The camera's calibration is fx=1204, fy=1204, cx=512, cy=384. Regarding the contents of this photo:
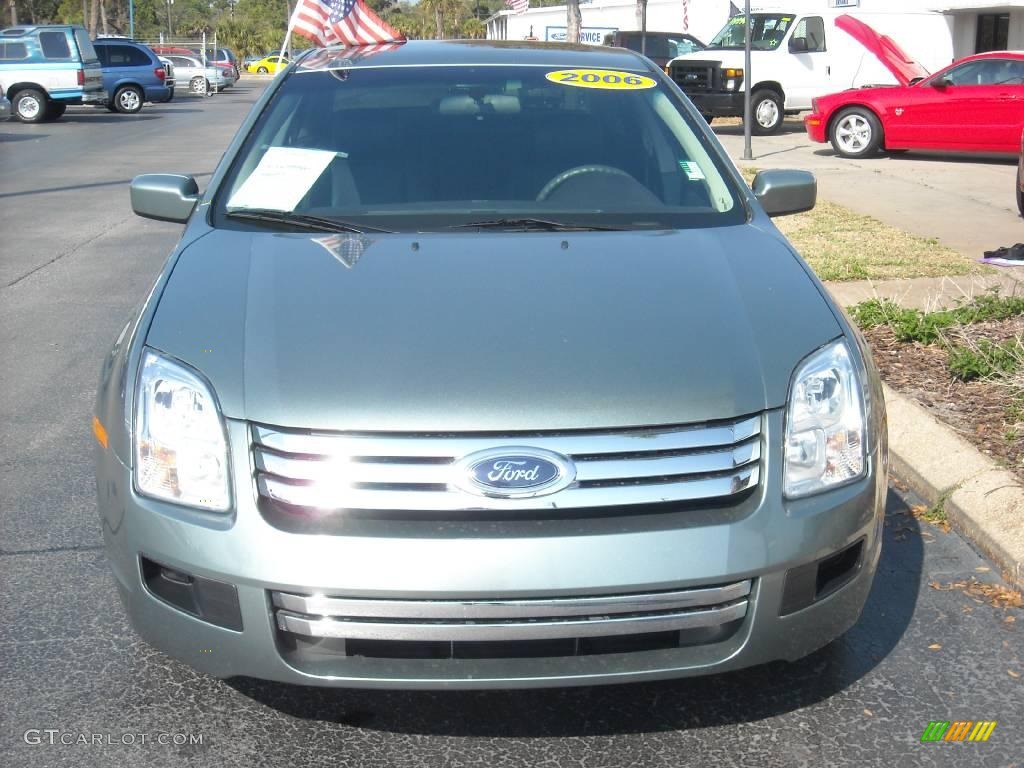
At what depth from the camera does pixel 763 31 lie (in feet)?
69.8

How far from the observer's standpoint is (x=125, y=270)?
927 cm

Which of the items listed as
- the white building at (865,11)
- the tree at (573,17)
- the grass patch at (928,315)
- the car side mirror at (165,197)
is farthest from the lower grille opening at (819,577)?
the tree at (573,17)

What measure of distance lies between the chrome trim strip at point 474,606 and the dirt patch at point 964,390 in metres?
2.39

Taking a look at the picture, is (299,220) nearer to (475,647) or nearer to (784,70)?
(475,647)

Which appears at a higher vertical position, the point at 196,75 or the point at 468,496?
the point at 468,496

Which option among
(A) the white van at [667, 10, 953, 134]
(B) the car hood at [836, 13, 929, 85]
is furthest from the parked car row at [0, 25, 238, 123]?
(B) the car hood at [836, 13, 929, 85]

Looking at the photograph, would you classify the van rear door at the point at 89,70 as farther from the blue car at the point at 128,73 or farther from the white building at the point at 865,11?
the white building at the point at 865,11

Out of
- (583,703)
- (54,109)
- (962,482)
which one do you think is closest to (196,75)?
(54,109)

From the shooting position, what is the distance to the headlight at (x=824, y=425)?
8.98 feet

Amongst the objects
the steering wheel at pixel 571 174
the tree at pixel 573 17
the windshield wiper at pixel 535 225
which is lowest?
the windshield wiper at pixel 535 225

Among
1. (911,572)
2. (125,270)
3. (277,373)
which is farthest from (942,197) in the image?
(277,373)

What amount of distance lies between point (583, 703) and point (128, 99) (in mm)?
32128

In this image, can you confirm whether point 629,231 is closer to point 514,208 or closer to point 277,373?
point 514,208

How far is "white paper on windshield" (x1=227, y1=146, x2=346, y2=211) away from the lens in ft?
12.7
